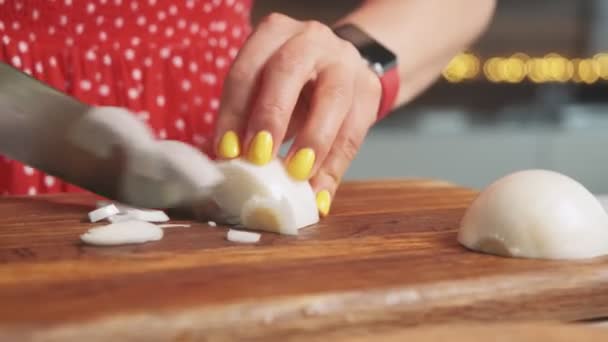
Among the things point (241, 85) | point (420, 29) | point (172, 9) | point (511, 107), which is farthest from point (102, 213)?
point (511, 107)

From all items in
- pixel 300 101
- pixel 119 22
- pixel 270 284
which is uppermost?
pixel 119 22

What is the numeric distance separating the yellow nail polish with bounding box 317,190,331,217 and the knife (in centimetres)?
11

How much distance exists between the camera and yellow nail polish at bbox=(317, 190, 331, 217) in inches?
31.2

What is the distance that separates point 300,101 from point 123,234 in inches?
12.4

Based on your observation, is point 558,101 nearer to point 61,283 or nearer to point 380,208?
point 380,208

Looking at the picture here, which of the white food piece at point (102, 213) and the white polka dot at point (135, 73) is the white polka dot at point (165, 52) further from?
the white food piece at point (102, 213)

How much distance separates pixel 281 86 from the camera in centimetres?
78

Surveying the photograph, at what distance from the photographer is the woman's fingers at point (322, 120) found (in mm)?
780

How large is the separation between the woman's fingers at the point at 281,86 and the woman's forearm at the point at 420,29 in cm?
17

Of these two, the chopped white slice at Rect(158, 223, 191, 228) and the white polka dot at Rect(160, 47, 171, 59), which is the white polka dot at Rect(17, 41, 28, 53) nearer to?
the white polka dot at Rect(160, 47, 171, 59)

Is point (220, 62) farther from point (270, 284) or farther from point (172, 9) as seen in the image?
point (270, 284)

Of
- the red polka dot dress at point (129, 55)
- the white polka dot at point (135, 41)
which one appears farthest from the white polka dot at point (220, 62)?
the white polka dot at point (135, 41)

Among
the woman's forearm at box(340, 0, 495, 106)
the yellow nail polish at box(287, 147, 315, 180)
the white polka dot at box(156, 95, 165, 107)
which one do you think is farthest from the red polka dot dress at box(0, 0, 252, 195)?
the yellow nail polish at box(287, 147, 315, 180)

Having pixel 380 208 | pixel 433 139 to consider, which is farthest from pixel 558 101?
pixel 380 208
